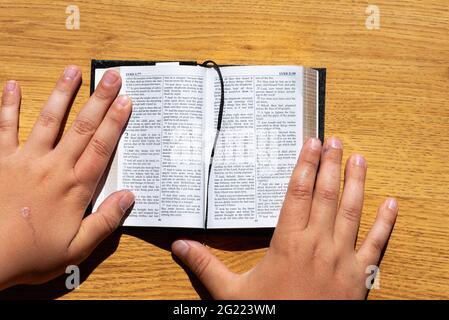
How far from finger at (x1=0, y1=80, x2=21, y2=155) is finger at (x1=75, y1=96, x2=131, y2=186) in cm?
12

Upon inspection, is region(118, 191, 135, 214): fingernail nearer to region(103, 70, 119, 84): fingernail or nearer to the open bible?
the open bible

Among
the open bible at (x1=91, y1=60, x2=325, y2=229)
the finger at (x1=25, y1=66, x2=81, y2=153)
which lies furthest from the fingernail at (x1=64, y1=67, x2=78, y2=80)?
the open bible at (x1=91, y1=60, x2=325, y2=229)

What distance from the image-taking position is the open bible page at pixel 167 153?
0.86 m

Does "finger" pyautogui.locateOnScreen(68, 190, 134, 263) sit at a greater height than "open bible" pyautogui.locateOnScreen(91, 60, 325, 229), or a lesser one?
lesser

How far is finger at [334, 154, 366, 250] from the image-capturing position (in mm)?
839

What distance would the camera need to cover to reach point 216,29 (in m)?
0.90

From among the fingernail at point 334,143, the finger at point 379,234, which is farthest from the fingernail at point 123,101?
the finger at point 379,234

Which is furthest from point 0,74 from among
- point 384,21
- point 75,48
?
point 384,21

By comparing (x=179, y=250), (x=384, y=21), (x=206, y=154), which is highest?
(x=384, y=21)

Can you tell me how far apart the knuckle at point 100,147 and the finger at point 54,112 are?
2.7 inches
